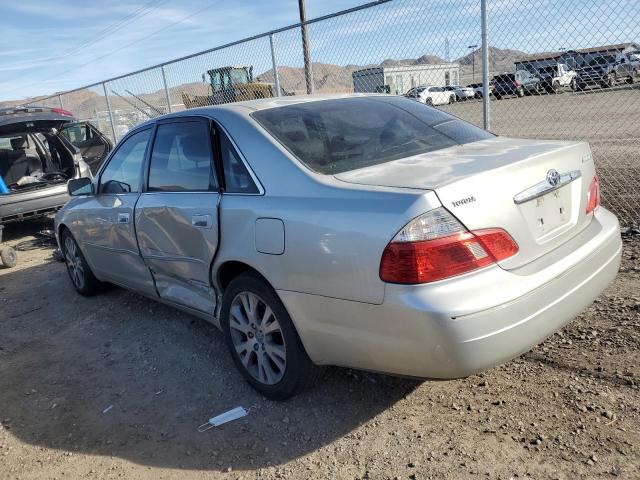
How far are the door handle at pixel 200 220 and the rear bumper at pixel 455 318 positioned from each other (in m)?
0.82

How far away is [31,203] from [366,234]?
7.69m

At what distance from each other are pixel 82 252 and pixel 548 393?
13.7 feet

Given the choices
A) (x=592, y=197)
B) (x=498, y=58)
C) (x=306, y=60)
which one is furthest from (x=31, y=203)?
(x=592, y=197)

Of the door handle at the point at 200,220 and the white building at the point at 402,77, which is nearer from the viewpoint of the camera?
the door handle at the point at 200,220

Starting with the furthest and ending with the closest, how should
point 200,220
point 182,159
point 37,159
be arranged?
point 37,159 < point 182,159 < point 200,220

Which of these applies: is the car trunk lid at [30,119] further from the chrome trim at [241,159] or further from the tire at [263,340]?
the tire at [263,340]

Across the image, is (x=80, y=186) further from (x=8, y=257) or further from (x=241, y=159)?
(x=8, y=257)

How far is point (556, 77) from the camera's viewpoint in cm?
679

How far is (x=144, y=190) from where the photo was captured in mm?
4023

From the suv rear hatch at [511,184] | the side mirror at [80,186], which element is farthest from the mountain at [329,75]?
the side mirror at [80,186]

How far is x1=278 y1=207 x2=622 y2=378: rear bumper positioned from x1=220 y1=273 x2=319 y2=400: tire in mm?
172

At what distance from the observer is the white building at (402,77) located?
720 cm

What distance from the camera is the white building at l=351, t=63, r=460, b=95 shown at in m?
7.20

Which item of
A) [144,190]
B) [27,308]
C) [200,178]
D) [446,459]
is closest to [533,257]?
[446,459]
